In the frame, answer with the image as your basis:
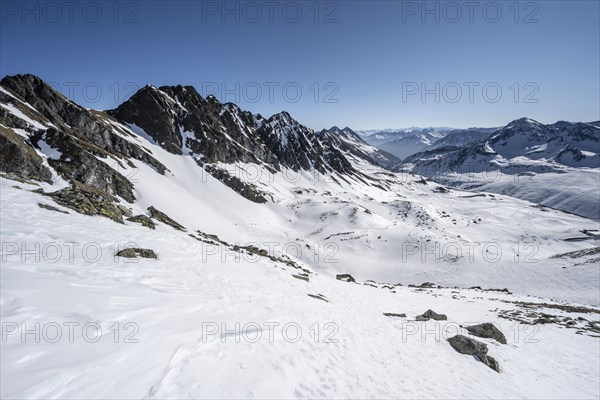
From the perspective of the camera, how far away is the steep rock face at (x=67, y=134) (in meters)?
43.0

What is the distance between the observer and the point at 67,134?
2005 inches

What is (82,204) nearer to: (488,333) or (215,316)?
(215,316)

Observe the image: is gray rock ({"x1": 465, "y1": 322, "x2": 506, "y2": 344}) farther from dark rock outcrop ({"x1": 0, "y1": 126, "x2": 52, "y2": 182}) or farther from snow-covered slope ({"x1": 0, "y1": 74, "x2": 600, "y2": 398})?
dark rock outcrop ({"x1": 0, "y1": 126, "x2": 52, "y2": 182})

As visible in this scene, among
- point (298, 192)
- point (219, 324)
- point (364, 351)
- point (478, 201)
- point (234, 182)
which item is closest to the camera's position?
point (219, 324)

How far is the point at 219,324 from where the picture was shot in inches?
365

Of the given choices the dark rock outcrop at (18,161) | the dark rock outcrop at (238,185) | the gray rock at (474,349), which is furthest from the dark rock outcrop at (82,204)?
the dark rock outcrop at (238,185)

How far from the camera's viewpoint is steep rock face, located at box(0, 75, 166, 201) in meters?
43.0

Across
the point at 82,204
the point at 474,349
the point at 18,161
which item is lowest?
the point at 474,349

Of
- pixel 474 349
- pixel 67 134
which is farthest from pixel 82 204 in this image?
pixel 67 134

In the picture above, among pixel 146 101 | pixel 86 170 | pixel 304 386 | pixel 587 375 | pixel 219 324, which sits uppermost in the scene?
pixel 146 101

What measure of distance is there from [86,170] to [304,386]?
163ft

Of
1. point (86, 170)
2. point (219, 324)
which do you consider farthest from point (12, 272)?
point (86, 170)

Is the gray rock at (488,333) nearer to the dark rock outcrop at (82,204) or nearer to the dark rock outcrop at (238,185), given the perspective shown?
the dark rock outcrop at (82,204)

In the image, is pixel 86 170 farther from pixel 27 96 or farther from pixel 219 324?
pixel 219 324
